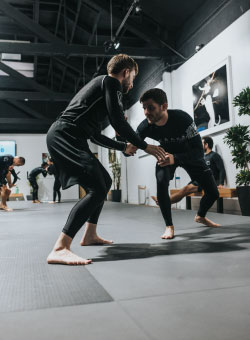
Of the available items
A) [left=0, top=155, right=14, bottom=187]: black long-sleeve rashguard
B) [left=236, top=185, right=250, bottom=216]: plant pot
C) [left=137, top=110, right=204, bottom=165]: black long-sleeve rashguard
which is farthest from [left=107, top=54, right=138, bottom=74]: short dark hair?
[left=0, top=155, right=14, bottom=187]: black long-sleeve rashguard

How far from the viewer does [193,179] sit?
2.76 m

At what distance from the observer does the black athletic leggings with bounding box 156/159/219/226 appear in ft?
8.07

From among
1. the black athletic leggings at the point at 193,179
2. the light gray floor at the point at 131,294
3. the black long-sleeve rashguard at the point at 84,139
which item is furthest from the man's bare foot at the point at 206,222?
the black long-sleeve rashguard at the point at 84,139

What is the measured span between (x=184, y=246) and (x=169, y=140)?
0.85 m

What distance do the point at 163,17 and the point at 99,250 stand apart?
5.72 meters

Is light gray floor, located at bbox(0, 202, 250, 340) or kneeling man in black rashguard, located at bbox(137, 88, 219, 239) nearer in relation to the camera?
light gray floor, located at bbox(0, 202, 250, 340)

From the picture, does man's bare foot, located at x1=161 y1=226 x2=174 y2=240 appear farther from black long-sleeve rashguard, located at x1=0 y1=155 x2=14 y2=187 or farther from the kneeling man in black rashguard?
black long-sleeve rashguard, located at x1=0 y1=155 x2=14 y2=187

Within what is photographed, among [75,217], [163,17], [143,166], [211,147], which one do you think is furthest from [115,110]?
[143,166]

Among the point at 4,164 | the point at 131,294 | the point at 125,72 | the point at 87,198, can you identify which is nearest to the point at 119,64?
the point at 125,72

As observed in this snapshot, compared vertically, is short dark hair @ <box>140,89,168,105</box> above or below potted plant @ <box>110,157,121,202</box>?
above

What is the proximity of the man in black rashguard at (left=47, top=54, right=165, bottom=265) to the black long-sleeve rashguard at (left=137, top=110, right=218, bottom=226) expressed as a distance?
0.65m

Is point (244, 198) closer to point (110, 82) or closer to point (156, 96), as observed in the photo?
point (156, 96)

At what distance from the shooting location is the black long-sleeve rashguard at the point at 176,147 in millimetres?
2473

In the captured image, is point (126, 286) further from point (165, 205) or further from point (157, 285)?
point (165, 205)
